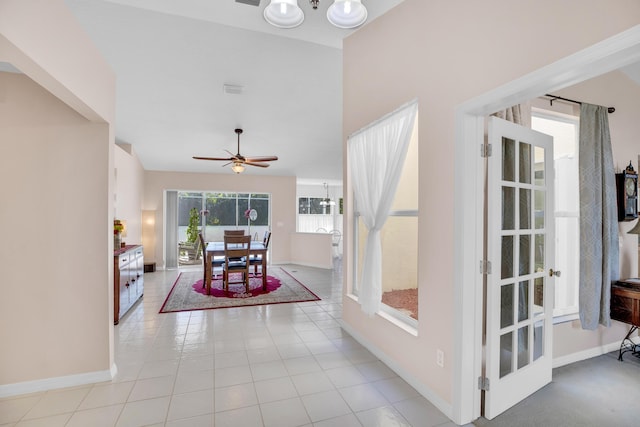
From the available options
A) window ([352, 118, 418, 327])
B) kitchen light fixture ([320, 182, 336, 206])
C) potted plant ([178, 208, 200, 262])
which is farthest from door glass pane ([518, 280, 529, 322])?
kitchen light fixture ([320, 182, 336, 206])

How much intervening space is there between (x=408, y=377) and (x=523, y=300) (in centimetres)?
105

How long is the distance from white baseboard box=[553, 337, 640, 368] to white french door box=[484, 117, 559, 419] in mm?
476

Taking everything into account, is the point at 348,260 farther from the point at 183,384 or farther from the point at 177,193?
the point at 177,193

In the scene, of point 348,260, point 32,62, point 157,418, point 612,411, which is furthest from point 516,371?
point 32,62

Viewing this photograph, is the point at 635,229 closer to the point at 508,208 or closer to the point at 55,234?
the point at 508,208

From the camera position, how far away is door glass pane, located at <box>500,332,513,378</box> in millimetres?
2052

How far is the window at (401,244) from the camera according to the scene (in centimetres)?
337

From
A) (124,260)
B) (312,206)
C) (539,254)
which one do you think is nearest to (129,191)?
(124,260)

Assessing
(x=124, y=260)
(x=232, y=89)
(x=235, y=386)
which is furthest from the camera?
(x=232, y=89)

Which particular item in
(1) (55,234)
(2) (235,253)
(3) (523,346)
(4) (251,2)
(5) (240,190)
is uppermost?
(4) (251,2)

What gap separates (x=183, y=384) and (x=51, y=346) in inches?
42.5

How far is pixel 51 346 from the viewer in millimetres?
2367

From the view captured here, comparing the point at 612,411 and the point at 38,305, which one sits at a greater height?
the point at 38,305

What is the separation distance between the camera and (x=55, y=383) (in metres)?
2.36
